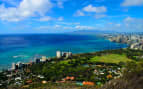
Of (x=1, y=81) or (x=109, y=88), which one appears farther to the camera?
(x=1, y=81)

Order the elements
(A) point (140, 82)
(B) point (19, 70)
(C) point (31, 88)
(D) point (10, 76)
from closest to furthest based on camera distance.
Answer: (A) point (140, 82) < (C) point (31, 88) < (D) point (10, 76) < (B) point (19, 70)

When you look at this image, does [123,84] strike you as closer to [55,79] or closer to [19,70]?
[55,79]

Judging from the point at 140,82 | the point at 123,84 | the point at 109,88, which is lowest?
the point at 109,88

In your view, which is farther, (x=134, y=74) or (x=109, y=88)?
(x=109, y=88)

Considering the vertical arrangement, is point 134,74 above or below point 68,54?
above

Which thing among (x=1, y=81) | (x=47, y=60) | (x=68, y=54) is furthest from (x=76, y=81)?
(x=68, y=54)

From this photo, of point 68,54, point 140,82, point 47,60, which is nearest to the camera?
point 140,82

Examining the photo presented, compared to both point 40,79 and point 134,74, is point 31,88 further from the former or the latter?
point 134,74

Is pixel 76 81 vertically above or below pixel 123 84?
below

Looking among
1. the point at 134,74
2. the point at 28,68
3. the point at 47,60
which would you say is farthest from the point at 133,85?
the point at 47,60

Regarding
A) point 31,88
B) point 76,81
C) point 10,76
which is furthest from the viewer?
point 10,76
